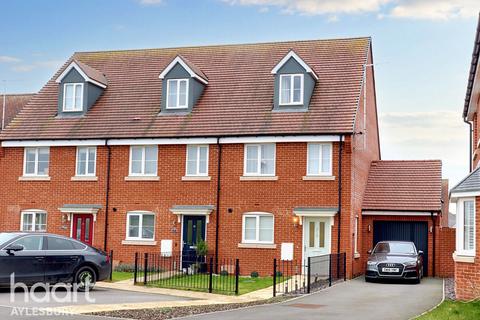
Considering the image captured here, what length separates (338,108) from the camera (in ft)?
91.4

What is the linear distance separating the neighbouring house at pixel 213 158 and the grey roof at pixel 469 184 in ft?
Result: 25.4

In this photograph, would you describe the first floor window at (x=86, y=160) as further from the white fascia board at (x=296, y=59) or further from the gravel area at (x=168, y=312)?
the gravel area at (x=168, y=312)

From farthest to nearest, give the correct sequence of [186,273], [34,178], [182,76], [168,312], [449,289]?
[34,178]
[182,76]
[186,273]
[449,289]
[168,312]

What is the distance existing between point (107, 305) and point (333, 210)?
11.9 metres

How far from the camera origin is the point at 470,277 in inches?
714

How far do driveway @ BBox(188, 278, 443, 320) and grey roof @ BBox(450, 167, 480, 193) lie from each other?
3143 millimetres

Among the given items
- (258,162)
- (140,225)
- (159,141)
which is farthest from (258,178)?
(140,225)

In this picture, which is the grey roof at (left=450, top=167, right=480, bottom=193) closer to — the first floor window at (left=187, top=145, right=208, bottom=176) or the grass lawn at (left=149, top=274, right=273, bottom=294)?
the grass lawn at (left=149, top=274, right=273, bottom=294)

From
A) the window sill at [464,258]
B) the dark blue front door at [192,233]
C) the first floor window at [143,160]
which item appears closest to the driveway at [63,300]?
the dark blue front door at [192,233]

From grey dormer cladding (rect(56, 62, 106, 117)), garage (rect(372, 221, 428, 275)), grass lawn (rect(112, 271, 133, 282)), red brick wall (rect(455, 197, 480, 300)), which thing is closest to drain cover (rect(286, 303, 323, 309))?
red brick wall (rect(455, 197, 480, 300))

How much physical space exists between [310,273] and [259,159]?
20.6ft

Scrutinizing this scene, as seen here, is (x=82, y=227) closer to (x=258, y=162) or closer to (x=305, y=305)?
(x=258, y=162)

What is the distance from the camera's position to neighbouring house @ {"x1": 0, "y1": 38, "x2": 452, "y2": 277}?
27.3 metres

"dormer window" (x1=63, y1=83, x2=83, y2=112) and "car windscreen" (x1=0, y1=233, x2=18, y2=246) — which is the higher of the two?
"dormer window" (x1=63, y1=83, x2=83, y2=112)
